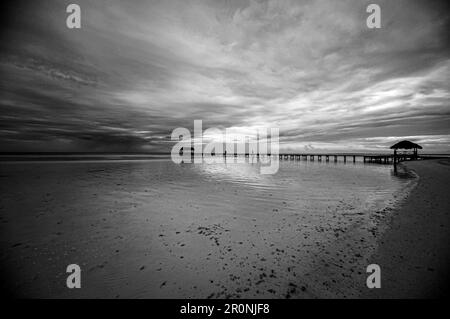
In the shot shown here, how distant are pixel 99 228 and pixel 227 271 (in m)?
5.24

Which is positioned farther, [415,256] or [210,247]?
[210,247]

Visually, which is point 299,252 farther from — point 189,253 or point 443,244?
point 443,244

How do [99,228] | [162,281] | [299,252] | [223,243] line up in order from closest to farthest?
1. [162,281]
2. [299,252]
3. [223,243]
4. [99,228]

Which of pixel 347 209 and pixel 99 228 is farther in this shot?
pixel 347 209

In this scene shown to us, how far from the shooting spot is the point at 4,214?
24.3ft

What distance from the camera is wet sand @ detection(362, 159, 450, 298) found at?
3332 mm

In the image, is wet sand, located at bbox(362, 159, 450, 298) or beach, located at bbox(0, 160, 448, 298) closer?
wet sand, located at bbox(362, 159, 450, 298)

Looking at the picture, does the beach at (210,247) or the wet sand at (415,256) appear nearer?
the wet sand at (415,256)

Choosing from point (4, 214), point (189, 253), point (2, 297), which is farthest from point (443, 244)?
point (4, 214)

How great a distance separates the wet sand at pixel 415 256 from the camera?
3332mm

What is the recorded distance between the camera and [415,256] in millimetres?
4312
